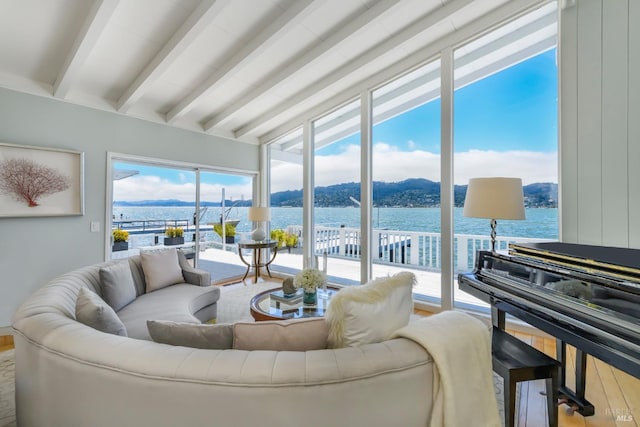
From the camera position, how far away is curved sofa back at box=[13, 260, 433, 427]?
34.2 inches

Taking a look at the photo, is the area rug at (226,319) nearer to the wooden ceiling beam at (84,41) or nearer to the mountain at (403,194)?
the mountain at (403,194)

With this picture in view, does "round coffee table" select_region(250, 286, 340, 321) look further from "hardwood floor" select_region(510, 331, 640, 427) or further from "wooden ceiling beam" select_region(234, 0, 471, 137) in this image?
"wooden ceiling beam" select_region(234, 0, 471, 137)

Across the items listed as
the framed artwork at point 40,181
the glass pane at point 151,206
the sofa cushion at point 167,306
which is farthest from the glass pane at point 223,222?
the sofa cushion at point 167,306

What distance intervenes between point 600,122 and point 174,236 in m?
5.14

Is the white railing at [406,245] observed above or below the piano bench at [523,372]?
above

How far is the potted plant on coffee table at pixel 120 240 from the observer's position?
3730mm

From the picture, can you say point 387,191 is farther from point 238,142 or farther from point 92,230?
point 92,230

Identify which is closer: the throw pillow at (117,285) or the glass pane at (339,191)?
the throw pillow at (117,285)

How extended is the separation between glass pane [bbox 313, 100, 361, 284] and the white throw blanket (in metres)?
3.12

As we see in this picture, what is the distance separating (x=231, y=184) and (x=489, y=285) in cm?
434

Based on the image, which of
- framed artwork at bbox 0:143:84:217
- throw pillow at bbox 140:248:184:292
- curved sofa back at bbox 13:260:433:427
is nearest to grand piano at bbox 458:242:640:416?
curved sofa back at bbox 13:260:433:427

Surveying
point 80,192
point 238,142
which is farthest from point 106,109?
point 238,142

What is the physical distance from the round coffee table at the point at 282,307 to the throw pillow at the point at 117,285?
1.07m

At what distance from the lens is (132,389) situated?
90cm
